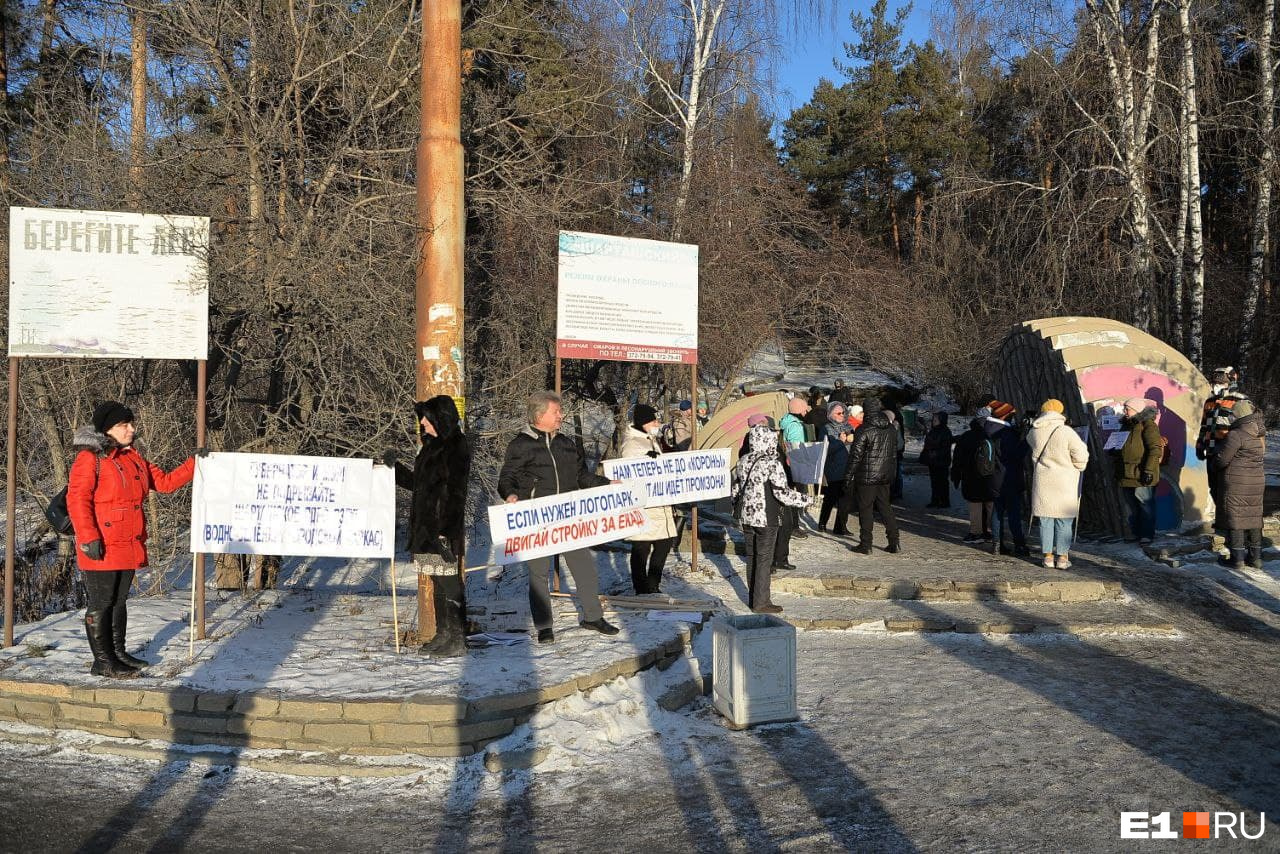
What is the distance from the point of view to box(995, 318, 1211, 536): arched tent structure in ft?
42.6

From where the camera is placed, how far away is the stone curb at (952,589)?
10.0 meters

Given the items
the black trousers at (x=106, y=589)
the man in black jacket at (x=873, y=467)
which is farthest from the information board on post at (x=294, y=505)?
the man in black jacket at (x=873, y=467)

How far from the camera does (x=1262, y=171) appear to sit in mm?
18234

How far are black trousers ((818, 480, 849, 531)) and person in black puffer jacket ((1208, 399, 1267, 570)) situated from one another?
4.44 meters

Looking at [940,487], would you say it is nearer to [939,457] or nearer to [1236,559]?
[939,457]

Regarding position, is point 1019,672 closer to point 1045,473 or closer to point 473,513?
point 1045,473

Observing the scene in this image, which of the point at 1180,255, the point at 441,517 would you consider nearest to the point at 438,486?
the point at 441,517

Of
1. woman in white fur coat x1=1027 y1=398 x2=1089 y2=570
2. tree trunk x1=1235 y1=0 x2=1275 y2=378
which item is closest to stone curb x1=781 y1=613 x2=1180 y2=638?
Result: woman in white fur coat x1=1027 y1=398 x2=1089 y2=570

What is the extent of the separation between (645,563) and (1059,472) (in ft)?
15.8

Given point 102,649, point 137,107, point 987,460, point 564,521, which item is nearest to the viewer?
point 102,649

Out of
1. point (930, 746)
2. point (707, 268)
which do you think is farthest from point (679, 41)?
point (930, 746)

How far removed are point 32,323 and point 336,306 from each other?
2828mm

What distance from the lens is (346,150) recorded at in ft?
33.4

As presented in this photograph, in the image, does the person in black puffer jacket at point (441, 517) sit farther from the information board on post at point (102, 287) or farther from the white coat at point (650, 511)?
the white coat at point (650, 511)
